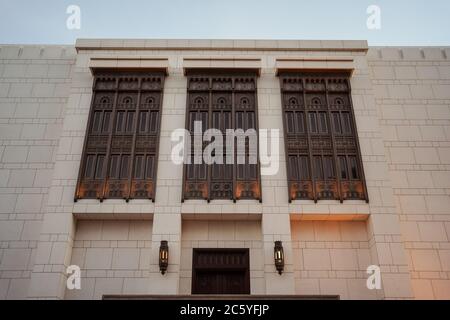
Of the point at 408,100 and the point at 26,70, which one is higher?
the point at 26,70

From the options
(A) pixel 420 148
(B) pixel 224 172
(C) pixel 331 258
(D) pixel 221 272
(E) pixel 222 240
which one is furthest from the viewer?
(A) pixel 420 148

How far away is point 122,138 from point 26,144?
3208 millimetres

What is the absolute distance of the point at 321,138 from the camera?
478 inches

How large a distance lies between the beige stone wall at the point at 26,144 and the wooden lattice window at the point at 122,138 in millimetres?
1401

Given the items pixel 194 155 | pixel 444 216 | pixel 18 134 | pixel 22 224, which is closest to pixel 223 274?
pixel 194 155

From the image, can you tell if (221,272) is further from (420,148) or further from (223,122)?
(420,148)

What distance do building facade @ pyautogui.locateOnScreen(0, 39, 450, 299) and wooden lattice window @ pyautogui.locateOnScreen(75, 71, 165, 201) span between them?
0.04 m

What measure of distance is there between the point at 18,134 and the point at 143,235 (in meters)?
5.53

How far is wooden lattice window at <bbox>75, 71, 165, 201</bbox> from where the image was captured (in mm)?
11312

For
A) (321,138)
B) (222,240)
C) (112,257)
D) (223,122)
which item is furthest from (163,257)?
(321,138)

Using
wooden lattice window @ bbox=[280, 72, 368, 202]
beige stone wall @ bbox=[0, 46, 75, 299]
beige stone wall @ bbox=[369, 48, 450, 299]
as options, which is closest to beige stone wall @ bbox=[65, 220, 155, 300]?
beige stone wall @ bbox=[0, 46, 75, 299]

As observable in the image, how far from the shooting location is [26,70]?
13641mm

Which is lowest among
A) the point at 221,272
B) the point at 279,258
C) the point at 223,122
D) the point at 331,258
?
the point at 221,272

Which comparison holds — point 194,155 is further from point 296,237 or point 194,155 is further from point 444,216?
point 444,216
